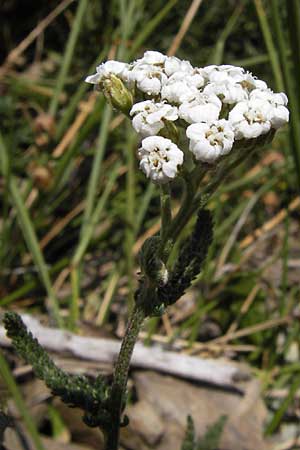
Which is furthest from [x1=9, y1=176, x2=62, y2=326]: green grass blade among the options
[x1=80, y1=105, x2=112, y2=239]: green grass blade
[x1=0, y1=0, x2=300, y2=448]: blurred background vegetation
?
[x1=80, y1=105, x2=112, y2=239]: green grass blade

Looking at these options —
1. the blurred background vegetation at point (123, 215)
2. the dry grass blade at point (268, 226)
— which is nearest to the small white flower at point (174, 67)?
the blurred background vegetation at point (123, 215)

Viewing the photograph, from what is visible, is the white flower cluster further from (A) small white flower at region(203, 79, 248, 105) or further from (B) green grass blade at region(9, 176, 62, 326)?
(B) green grass blade at region(9, 176, 62, 326)

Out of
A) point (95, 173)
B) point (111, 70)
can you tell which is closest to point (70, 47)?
point (95, 173)

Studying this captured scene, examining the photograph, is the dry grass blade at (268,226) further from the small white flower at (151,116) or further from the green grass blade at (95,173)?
the small white flower at (151,116)

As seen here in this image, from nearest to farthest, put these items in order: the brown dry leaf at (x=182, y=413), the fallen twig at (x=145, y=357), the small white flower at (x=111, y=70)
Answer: the small white flower at (x=111, y=70)
the brown dry leaf at (x=182, y=413)
the fallen twig at (x=145, y=357)

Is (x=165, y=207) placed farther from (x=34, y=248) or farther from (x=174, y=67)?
(x=34, y=248)

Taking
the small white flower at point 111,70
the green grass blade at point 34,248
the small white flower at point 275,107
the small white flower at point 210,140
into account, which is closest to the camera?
the small white flower at point 210,140
